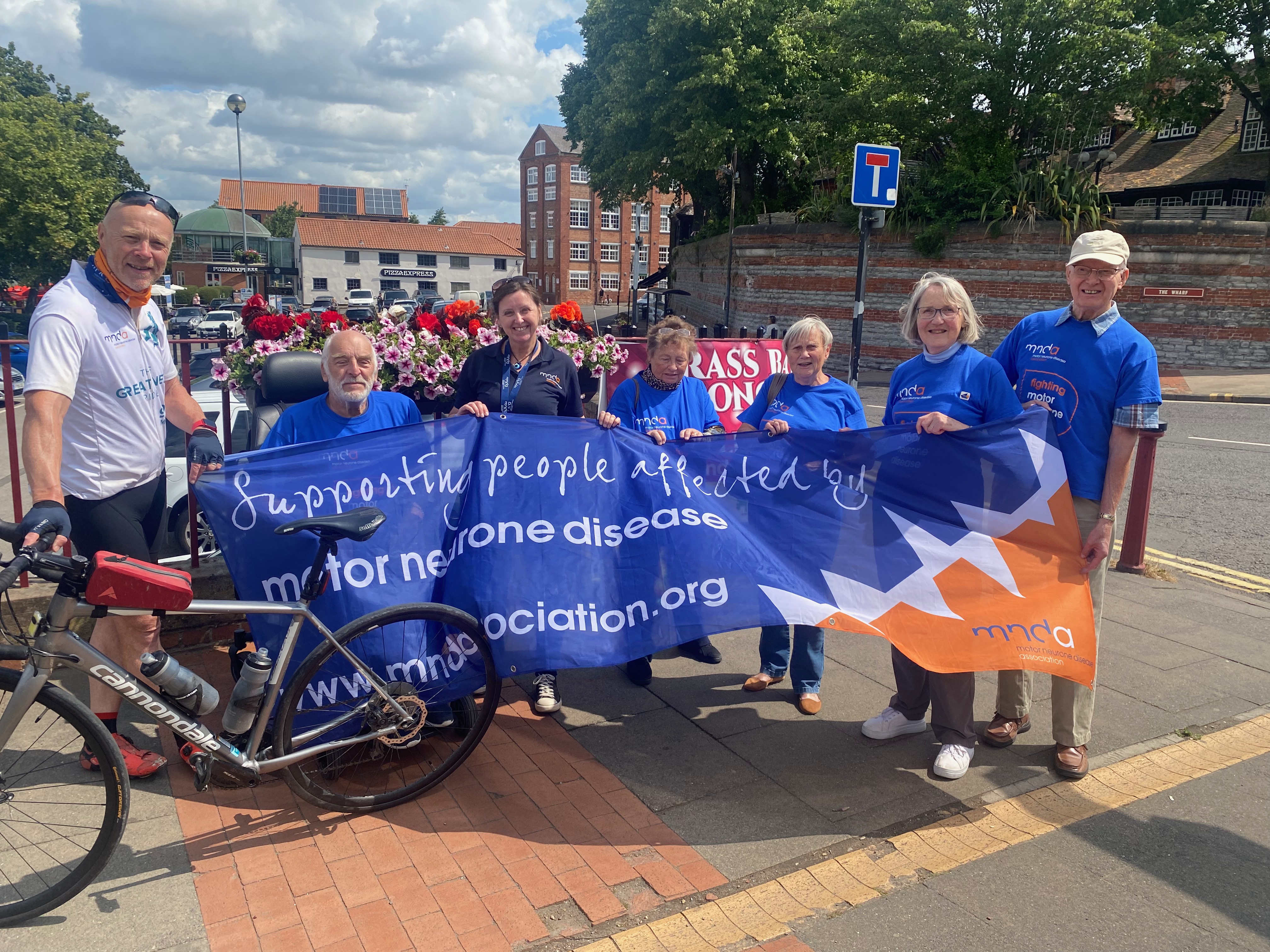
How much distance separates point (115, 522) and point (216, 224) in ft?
286

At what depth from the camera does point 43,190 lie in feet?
122

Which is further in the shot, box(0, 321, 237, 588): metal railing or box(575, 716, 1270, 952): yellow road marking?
box(0, 321, 237, 588): metal railing

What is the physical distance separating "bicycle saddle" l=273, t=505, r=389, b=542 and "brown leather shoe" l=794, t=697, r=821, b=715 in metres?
2.24

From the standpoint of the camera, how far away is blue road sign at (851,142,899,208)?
9.16 m

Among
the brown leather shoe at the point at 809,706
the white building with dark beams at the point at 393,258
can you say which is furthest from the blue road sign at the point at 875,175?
the white building with dark beams at the point at 393,258

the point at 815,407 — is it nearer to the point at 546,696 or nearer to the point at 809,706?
the point at 809,706

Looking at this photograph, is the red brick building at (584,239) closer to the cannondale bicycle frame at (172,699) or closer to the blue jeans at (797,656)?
the blue jeans at (797,656)

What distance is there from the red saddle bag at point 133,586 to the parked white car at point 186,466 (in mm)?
682

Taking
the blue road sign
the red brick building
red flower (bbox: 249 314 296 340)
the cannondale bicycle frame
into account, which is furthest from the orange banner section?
the red brick building

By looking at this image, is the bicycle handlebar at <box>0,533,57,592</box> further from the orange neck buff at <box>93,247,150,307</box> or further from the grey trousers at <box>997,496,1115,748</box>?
the grey trousers at <box>997,496,1115,748</box>

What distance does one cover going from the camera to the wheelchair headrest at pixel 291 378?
5113 mm

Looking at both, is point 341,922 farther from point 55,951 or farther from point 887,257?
point 887,257

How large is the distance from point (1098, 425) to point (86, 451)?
12.9ft

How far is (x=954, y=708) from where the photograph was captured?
3775mm
